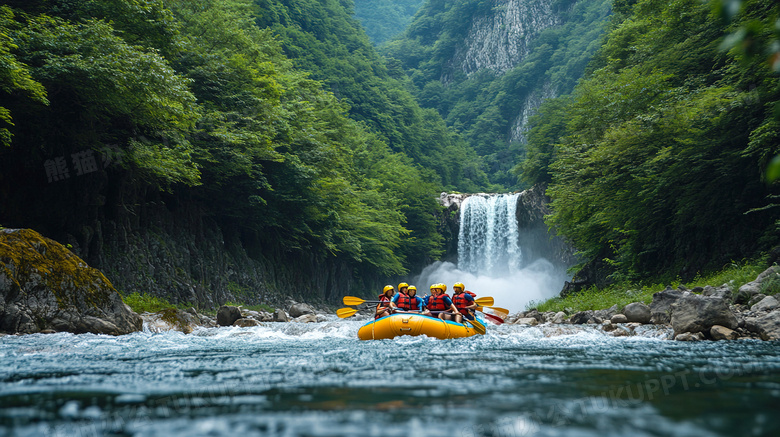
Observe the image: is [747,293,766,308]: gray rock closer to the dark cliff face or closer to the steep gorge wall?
the dark cliff face

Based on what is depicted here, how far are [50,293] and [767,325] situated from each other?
11.5 meters

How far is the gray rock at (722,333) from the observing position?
23.5 feet

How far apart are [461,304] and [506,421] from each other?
28.6 feet

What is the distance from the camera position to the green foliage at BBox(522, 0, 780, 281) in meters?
10.9

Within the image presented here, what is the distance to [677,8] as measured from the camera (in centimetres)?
A: 1511

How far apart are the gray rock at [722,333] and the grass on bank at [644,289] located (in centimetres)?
223

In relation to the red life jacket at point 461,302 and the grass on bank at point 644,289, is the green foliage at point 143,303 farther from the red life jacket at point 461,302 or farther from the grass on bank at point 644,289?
the grass on bank at point 644,289

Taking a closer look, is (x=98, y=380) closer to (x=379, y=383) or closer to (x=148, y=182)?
(x=379, y=383)

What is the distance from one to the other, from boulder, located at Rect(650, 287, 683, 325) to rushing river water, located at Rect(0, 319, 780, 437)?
108 inches

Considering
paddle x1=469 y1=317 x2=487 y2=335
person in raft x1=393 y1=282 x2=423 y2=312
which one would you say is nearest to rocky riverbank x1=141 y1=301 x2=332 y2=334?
person in raft x1=393 y1=282 x2=423 y2=312

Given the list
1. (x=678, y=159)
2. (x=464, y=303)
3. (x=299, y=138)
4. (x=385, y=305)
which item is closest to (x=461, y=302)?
(x=464, y=303)

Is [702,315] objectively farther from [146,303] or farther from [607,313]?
[146,303]

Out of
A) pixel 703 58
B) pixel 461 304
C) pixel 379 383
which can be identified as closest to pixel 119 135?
pixel 461 304

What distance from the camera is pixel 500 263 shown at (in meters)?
37.1
